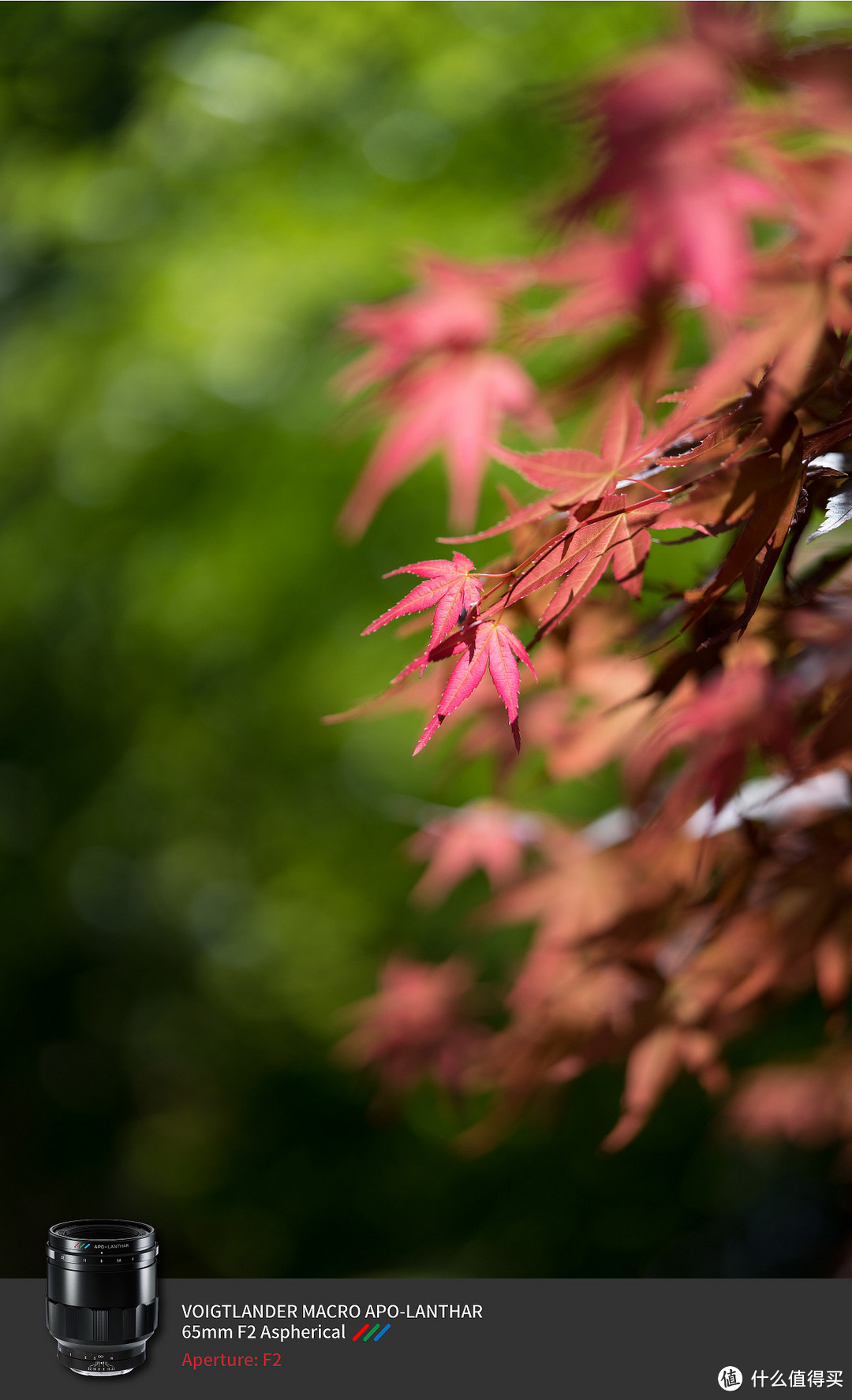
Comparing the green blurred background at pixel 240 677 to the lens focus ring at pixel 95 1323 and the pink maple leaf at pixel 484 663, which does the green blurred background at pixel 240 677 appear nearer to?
the lens focus ring at pixel 95 1323

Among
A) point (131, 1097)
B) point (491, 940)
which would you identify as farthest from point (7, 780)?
point (491, 940)

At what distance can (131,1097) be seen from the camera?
190 centimetres

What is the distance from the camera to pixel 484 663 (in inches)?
16.2

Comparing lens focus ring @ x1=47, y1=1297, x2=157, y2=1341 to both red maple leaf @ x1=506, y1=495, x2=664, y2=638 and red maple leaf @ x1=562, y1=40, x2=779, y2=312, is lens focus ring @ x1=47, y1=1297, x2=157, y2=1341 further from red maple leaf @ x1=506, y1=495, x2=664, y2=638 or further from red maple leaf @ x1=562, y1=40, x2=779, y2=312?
red maple leaf @ x1=562, y1=40, x2=779, y2=312

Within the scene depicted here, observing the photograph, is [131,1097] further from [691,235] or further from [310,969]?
[691,235]

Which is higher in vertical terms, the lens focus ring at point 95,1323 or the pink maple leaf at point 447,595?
the pink maple leaf at point 447,595

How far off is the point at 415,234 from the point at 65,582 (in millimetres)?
879

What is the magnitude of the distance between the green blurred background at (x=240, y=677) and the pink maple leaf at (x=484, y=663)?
122 centimetres

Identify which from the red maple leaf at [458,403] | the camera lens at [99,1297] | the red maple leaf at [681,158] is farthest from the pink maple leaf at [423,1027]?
the red maple leaf at [681,158]

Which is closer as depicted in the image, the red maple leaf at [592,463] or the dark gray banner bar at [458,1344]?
the red maple leaf at [592,463]

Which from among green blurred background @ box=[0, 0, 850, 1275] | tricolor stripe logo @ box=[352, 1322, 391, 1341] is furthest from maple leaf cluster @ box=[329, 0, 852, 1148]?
green blurred background @ box=[0, 0, 850, 1275]

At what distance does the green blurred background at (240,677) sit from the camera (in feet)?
5.31

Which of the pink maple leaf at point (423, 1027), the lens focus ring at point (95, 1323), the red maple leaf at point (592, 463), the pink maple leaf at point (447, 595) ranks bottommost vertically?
the lens focus ring at point (95, 1323)

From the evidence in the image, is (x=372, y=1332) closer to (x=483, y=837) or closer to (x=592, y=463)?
(x=483, y=837)
